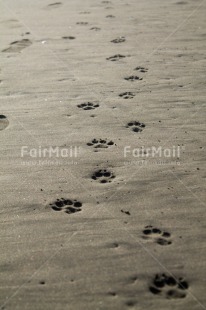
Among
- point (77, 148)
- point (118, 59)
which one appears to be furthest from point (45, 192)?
point (118, 59)

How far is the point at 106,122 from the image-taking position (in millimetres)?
3518

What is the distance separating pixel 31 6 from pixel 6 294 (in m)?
5.94

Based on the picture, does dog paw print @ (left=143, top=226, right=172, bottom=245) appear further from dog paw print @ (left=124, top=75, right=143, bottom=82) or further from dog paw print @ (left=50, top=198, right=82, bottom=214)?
dog paw print @ (left=124, top=75, right=143, bottom=82)

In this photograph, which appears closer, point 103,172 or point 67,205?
point 67,205

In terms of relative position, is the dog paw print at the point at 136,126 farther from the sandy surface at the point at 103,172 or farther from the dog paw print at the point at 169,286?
the dog paw print at the point at 169,286

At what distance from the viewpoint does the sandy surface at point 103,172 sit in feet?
6.99

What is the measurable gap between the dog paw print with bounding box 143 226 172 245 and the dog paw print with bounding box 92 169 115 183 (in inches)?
22.0

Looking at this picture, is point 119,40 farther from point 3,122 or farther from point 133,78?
point 3,122

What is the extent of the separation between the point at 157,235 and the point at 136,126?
1301mm

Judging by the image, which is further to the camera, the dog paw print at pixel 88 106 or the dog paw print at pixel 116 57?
the dog paw print at pixel 116 57

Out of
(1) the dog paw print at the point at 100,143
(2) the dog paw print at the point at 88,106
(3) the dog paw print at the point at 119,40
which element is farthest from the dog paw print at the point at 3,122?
(3) the dog paw print at the point at 119,40

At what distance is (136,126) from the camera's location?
3.45 meters

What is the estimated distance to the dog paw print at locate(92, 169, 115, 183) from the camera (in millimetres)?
2865

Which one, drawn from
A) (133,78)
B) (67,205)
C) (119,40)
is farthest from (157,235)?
(119,40)
